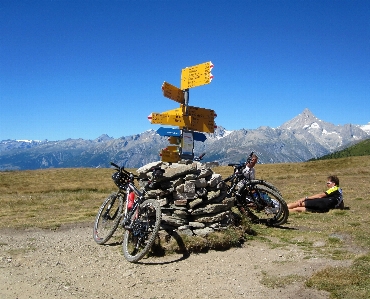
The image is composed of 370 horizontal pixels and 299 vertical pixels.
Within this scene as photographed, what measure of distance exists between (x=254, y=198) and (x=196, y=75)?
16.5ft

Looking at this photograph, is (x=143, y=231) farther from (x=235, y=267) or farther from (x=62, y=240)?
(x=62, y=240)

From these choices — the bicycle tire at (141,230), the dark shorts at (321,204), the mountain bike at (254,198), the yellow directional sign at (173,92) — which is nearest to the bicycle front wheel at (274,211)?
the mountain bike at (254,198)

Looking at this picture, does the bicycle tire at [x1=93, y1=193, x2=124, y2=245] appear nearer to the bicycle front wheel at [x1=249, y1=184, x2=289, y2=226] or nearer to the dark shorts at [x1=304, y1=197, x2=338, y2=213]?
the bicycle front wheel at [x1=249, y1=184, x2=289, y2=226]

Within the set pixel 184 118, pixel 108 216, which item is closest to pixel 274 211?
pixel 184 118

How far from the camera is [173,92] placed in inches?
463

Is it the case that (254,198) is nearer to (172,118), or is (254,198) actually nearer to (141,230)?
(172,118)

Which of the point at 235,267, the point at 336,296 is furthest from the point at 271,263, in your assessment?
the point at 336,296

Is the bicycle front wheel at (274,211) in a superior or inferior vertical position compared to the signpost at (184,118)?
inferior

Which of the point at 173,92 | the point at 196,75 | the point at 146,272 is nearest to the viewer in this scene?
the point at 146,272

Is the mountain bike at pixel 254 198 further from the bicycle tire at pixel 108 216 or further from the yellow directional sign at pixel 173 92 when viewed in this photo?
the bicycle tire at pixel 108 216

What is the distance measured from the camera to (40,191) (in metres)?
36.1

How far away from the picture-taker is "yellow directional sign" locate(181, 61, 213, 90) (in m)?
11.5

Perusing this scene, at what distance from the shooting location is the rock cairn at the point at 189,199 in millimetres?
10672

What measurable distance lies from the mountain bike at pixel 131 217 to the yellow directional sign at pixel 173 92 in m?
2.56
